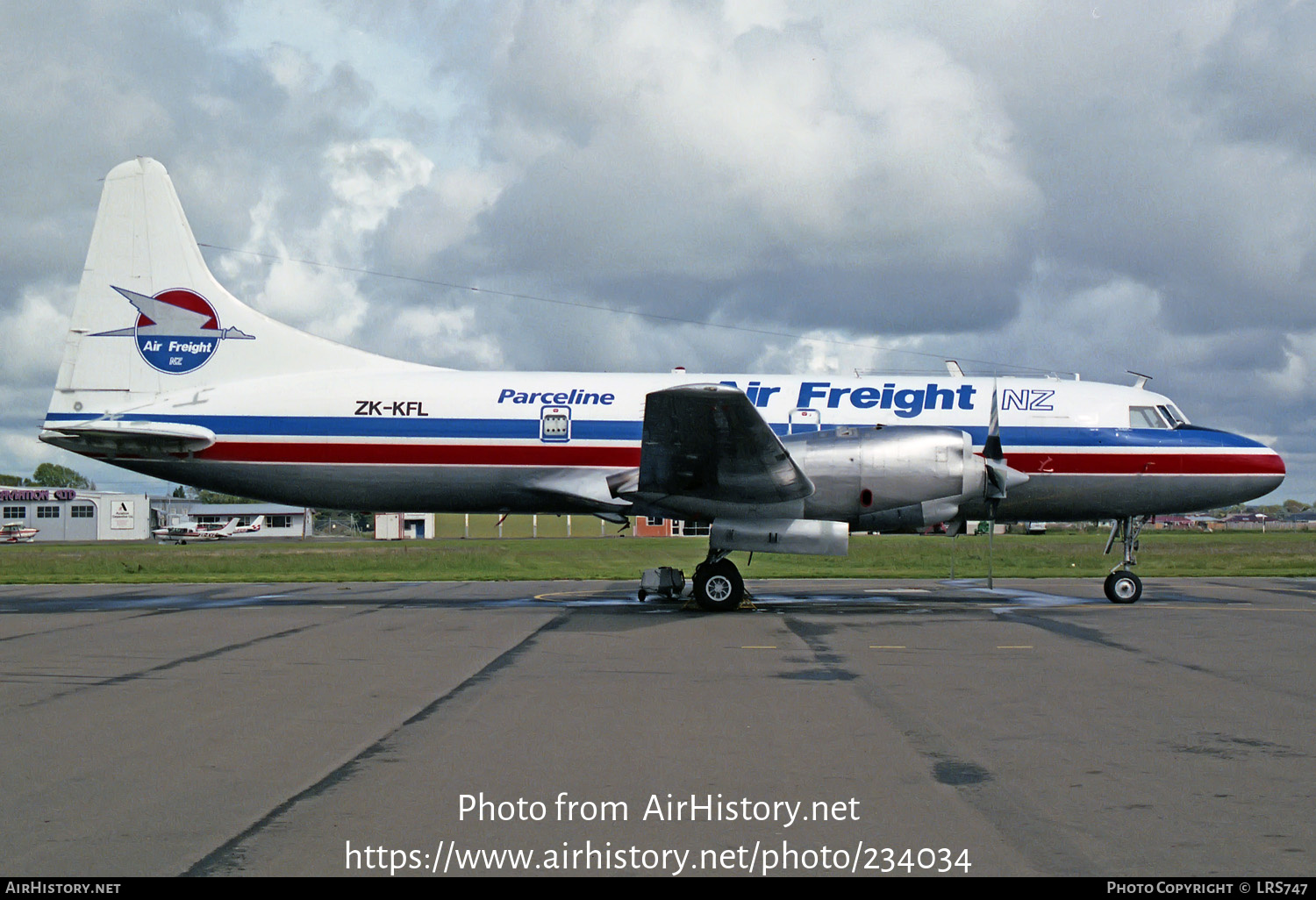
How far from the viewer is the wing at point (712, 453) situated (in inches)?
605

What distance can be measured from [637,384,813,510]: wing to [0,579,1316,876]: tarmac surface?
2.77m

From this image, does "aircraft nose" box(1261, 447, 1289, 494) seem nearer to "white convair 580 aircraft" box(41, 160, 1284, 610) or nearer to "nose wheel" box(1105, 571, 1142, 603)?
"white convair 580 aircraft" box(41, 160, 1284, 610)

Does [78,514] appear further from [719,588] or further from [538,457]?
[719,588]

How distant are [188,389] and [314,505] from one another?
3483 mm

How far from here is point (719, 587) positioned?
1791 cm

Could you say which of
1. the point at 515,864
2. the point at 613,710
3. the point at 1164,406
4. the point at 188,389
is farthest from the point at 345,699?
the point at 1164,406

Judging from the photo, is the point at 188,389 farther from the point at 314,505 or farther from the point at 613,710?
the point at 613,710

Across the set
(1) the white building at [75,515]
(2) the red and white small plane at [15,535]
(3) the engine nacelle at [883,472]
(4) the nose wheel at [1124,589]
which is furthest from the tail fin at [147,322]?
(1) the white building at [75,515]

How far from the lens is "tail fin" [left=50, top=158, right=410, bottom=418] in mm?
20328

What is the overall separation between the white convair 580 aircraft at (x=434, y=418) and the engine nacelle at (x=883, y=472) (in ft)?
4.39

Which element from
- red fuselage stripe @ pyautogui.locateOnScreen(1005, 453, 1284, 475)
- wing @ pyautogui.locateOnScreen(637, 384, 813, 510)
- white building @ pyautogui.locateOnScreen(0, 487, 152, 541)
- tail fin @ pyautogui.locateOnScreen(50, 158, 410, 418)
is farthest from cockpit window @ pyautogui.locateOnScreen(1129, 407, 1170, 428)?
white building @ pyautogui.locateOnScreen(0, 487, 152, 541)

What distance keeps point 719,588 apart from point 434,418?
6.45m

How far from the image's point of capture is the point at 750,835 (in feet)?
17.8

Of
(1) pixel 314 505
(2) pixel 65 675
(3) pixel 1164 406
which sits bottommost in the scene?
(2) pixel 65 675
